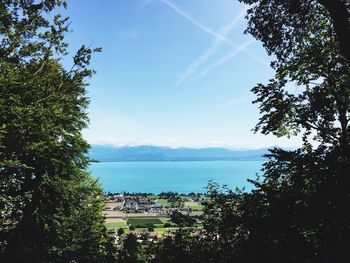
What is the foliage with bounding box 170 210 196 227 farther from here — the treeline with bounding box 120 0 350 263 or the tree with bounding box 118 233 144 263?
the tree with bounding box 118 233 144 263

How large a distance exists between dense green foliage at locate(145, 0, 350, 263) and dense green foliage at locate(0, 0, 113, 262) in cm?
715

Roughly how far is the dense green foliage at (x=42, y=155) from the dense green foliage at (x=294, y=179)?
7.15 metres

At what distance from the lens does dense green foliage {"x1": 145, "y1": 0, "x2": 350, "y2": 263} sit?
581 cm

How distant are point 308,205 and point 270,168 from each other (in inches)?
178

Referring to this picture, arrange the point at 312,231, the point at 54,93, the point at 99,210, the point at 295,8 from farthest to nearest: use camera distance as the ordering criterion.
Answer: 1. the point at 99,210
2. the point at 54,93
3. the point at 295,8
4. the point at 312,231

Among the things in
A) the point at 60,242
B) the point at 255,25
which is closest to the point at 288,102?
the point at 255,25

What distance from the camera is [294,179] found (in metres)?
7.13

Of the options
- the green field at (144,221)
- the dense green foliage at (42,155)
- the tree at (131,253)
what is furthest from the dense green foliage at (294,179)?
the green field at (144,221)

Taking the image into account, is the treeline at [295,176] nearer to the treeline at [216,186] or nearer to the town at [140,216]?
the treeline at [216,186]

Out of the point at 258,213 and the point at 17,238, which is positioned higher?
the point at 258,213

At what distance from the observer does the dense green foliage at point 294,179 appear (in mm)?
5807

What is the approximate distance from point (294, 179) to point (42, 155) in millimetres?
13266

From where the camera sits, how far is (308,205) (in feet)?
20.1

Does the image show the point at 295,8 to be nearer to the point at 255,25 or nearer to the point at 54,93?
the point at 255,25
